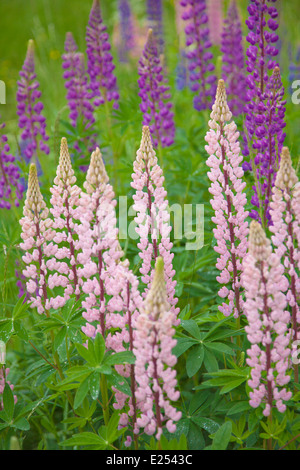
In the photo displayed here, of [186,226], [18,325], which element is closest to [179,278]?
[186,226]

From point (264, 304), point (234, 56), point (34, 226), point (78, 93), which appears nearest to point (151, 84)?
point (78, 93)

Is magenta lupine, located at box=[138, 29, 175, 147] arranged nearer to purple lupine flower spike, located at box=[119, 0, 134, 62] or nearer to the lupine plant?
the lupine plant

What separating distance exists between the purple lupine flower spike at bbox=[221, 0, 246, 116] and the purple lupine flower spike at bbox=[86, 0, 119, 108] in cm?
93

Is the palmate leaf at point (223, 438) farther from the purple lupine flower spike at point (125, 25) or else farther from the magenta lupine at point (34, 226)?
the purple lupine flower spike at point (125, 25)

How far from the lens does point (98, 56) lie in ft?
12.9

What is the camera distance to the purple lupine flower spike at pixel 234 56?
4.17 metres

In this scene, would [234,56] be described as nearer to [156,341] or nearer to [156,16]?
[156,16]

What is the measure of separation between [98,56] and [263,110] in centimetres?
172

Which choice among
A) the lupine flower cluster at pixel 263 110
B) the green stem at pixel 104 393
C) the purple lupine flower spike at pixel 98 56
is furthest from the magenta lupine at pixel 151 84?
the green stem at pixel 104 393

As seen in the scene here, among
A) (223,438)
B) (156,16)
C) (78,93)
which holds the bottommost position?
(223,438)

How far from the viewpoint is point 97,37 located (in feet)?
12.7

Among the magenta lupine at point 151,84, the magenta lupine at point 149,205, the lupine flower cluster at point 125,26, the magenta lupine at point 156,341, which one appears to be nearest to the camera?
the magenta lupine at point 156,341

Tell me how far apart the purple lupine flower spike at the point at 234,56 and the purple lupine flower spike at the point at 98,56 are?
93cm

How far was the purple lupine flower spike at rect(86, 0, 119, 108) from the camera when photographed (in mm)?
3826
